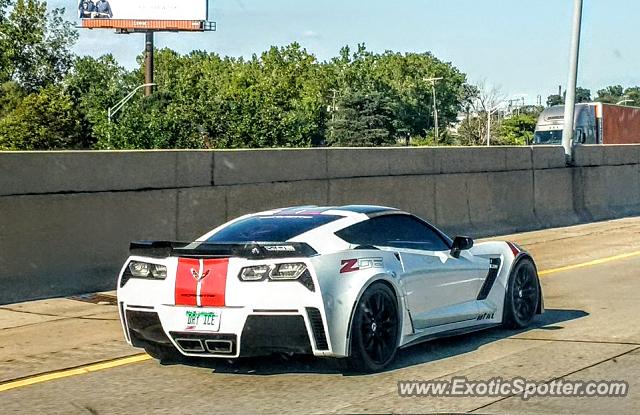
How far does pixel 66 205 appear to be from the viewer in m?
13.2

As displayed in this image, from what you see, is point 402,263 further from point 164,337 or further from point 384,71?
point 384,71

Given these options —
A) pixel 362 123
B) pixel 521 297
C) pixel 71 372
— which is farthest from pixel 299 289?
pixel 362 123

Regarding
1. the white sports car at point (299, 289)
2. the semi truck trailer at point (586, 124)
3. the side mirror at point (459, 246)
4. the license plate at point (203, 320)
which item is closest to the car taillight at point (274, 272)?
the white sports car at point (299, 289)

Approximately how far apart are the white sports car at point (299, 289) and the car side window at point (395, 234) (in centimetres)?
1

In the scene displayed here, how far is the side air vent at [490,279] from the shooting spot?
9891mm

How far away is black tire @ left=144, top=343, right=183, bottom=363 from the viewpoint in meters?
8.64

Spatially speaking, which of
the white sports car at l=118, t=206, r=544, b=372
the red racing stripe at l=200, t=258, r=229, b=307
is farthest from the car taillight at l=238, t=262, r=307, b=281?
the red racing stripe at l=200, t=258, r=229, b=307

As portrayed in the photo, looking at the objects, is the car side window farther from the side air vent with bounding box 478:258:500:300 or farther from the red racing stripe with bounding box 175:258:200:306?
the red racing stripe with bounding box 175:258:200:306

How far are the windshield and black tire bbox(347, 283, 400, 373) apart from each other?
1684 inches

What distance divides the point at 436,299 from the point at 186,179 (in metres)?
6.53

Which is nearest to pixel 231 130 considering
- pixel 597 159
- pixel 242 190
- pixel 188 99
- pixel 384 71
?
pixel 188 99

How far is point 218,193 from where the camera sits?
15.6 meters

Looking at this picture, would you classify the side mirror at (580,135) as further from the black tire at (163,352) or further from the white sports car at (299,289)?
the black tire at (163,352)

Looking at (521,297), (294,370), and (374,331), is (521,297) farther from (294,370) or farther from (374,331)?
(294,370)
